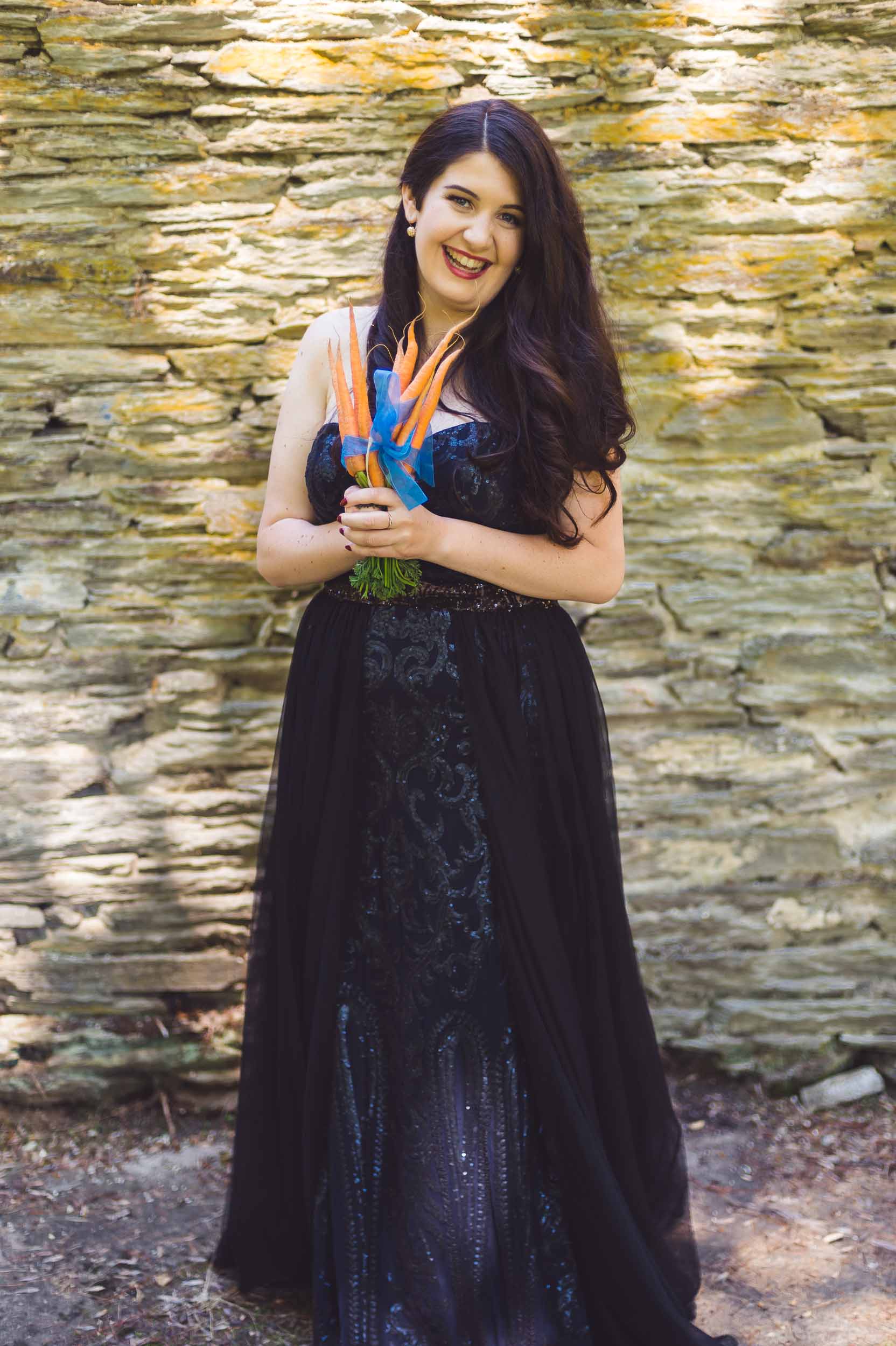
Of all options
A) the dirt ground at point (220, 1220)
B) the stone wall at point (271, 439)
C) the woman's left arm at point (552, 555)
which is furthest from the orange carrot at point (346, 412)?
the dirt ground at point (220, 1220)

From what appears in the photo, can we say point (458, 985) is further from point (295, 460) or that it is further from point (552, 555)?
point (295, 460)

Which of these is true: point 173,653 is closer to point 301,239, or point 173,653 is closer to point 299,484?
point 299,484

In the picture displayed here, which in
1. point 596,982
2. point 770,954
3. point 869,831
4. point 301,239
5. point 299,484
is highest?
point 301,239

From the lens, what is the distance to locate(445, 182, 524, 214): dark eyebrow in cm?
218

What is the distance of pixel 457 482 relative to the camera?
2.19 meters

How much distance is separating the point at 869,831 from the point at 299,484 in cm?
203

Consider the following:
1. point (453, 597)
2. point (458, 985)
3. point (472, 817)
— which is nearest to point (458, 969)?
point (458, 985)

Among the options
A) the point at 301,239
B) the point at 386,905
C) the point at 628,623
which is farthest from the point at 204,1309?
the point at 301,239

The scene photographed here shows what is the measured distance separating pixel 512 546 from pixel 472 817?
549 mm

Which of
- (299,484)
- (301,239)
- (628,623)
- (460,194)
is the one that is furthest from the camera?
(628,623)

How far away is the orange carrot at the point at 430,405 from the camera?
2000mm

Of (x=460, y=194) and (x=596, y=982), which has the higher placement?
(x=460, y=194)

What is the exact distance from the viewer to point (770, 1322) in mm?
2504

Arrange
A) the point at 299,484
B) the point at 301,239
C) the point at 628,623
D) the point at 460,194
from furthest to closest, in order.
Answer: the point at 628,623, the point at 301,239, the point at 299,484, the point at 460,194
